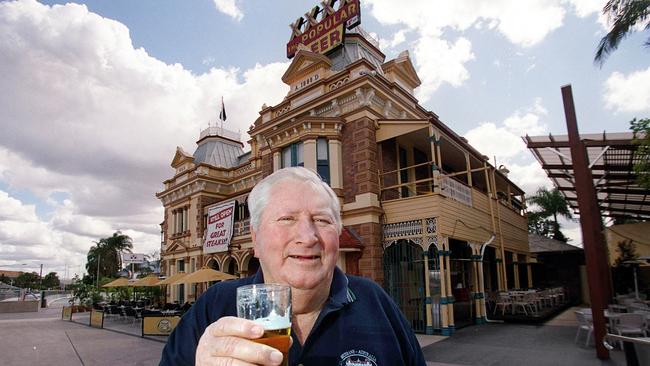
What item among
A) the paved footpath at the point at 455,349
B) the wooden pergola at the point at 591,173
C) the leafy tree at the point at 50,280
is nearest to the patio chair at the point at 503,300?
the paved footpath at the point at 455,349

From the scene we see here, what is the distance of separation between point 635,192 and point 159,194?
2639 centimetres

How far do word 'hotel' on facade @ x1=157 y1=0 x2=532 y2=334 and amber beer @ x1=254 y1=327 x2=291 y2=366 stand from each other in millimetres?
11029

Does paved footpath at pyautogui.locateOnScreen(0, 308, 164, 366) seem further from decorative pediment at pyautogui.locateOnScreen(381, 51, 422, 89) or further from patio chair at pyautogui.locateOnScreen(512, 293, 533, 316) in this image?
decorative pediment at pyautogui.locateOnScreen(381, 51, 422, 89)

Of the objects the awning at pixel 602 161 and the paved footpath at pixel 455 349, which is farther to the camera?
the awning at pixel 602 161

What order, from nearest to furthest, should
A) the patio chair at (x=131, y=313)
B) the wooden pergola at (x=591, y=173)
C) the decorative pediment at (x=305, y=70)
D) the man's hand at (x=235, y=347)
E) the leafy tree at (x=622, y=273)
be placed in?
the man's hand at (x=235, y=347) < the wooden pergola at (x=591, y=173) < the decorative pediment at (x=305, y=70) < the leafy tree at (x=622, y=273) < the patio chair at (x=131, y=313)

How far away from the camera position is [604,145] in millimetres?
10266

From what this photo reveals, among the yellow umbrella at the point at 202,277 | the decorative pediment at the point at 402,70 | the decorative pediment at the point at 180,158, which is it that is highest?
the decorative pediment at the point at 402,70

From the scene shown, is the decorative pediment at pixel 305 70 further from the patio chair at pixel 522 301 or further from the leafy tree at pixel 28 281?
the leafy tree at pixel 28 281

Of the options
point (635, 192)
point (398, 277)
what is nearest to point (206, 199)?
point (398, 277)

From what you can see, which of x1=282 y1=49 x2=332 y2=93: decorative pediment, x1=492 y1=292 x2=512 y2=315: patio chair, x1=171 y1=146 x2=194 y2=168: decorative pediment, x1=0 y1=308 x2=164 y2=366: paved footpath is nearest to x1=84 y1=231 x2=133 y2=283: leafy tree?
x1=171 y1=146 x2=194 y2=168: decorative pediment

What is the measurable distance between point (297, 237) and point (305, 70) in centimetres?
1541

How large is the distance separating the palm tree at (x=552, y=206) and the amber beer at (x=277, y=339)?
38838 millimetres

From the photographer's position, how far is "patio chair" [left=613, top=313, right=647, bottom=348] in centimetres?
798

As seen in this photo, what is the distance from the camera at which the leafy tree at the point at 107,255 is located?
2498 inches
